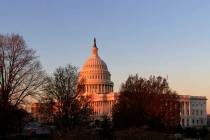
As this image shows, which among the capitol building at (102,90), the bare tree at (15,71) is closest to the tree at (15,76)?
the bare tree at (15,71)

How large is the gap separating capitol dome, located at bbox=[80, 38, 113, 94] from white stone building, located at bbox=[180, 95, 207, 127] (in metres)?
27.9

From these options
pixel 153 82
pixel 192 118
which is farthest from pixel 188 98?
pixel 153 82

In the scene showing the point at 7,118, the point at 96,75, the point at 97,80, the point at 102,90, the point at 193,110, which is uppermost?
the point at 96,75

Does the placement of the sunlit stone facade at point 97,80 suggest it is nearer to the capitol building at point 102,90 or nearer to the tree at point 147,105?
the capitol building at point 102,90

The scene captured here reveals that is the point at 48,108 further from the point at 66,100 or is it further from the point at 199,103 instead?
the point at 199,103

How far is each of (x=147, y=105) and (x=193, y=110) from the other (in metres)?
120

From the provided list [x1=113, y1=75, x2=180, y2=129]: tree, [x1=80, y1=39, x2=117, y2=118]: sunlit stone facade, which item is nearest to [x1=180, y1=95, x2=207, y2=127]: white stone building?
[x1=80, y1=39, x2=117, y2=118]: sunlit stone facade

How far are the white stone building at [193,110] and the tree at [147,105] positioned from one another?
98818mm

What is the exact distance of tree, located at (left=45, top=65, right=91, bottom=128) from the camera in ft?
180

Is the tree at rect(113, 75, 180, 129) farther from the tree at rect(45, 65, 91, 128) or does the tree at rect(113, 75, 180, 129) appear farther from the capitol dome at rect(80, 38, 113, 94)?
the capitol dome at rect(80, 38, 113, 94)

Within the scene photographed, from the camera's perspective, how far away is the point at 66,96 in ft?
182

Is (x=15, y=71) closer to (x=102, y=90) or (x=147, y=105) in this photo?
(x=147, y=105)

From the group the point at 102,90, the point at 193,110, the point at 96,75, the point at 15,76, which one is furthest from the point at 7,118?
the point at 193,110

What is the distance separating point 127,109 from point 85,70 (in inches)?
4310
